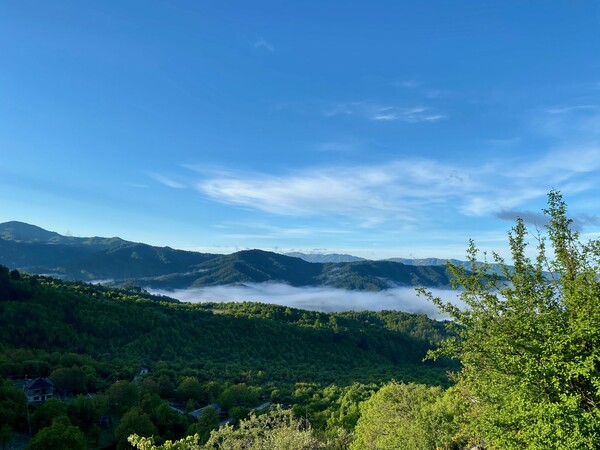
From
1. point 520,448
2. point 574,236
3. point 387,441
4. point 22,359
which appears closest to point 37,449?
point 387,441

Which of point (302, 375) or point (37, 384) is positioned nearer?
point (37, 384)

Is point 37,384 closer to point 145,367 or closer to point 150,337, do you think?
point 145,367

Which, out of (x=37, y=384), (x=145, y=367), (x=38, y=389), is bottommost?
(x=145, y=367)

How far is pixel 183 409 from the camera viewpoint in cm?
9169

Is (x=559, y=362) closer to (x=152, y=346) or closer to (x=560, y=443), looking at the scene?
(x=560, y=443)

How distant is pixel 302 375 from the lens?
15012 centimetres

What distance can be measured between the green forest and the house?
102 inches

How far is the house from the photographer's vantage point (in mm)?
82250

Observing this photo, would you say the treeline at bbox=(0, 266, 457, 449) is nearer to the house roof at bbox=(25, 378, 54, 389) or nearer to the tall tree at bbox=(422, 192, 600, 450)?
the house roof at bbox=(25, 378, 54, 389)

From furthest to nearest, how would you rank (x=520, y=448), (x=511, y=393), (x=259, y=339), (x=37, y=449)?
(x=259, y=339), (x=37, y=449), (x=511, y=393), (x=520, y=448)

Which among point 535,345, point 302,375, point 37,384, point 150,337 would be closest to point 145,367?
point 150,337

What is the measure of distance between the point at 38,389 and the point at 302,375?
9143cm

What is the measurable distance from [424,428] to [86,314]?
541 feet

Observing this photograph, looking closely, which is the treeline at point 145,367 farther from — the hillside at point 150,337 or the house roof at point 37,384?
the house roof at point 37,384
